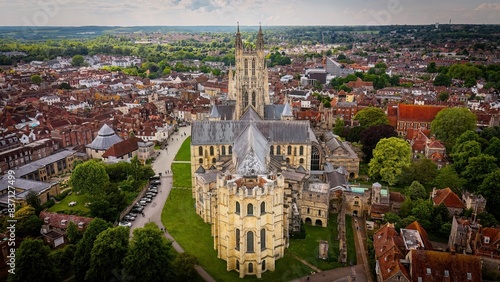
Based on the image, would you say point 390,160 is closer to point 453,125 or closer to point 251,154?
point 453,125

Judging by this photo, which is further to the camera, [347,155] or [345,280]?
[347,155]

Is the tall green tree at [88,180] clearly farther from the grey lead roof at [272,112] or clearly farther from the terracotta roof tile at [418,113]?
the terracotta roof tile at [418,113]

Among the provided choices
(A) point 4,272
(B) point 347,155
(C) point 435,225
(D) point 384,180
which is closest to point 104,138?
(A) point 4,272

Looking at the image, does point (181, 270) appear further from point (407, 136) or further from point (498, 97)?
point (498, 97)

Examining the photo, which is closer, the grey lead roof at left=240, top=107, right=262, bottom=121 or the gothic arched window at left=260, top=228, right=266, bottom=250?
the gothic arched window at left=260, top=228, right=266, bottom=250

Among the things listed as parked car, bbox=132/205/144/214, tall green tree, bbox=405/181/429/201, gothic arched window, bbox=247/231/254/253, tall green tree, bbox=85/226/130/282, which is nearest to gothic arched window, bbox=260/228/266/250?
gothic arched window, bbox=247/231/254/253

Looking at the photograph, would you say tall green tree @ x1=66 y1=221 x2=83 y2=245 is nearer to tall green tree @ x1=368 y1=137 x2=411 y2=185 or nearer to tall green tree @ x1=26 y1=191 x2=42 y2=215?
tall green tree @ x1=26 y1=191 x2=42 y2=215

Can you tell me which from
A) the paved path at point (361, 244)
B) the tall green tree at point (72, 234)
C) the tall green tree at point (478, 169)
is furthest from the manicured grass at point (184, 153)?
the tall green tree at point (478, 169)
